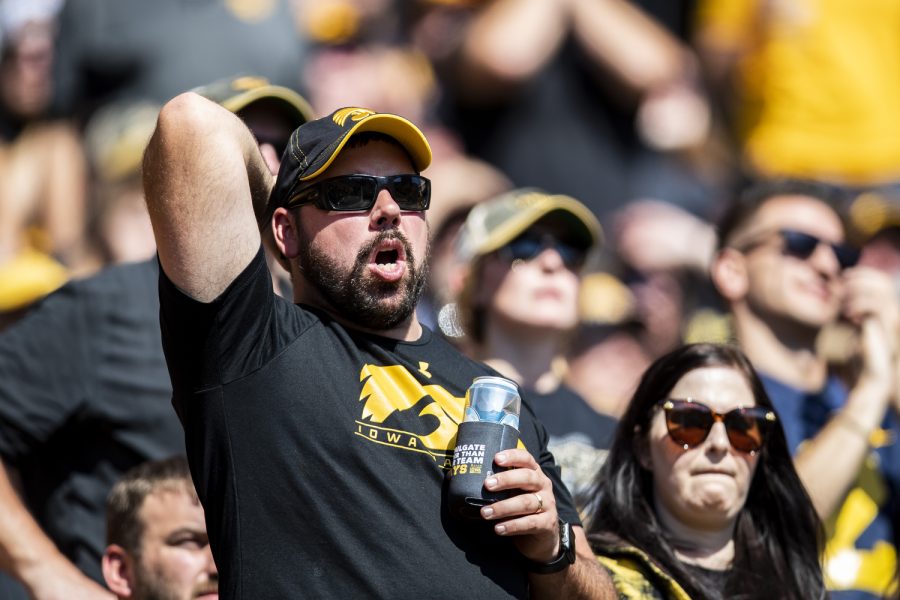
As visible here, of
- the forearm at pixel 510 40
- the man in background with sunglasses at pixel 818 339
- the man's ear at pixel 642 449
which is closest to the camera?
the man's ear at pixel 642 449

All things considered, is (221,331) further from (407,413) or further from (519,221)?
(519,221)

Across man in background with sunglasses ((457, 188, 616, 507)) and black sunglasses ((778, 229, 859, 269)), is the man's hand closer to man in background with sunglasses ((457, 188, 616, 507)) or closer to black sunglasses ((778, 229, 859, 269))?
man in background with sunglasses ((457, 188, 616, 507))

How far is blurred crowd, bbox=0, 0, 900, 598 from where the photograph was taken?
18.2 feet

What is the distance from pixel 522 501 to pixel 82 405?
1.89m

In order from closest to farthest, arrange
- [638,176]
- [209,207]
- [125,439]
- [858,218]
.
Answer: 1. [209,207]
2. [125,439]
3. [858,218]
4. [638,176]

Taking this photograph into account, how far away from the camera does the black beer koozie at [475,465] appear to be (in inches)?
122

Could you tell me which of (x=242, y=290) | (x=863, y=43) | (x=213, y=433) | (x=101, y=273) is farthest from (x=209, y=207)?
(x=863, y=43)

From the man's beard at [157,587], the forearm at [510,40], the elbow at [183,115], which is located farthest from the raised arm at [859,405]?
the elbow at [183,115]

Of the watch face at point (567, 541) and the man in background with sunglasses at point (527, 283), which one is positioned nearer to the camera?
the watch face at point (567, 541)

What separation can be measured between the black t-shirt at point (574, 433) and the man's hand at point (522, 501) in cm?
136

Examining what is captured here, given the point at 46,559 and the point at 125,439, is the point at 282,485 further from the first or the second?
the point at 125,439

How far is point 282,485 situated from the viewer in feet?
10.3

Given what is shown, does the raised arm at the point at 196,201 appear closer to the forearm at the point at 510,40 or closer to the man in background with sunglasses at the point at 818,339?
the man in background with sunglasses at the point at 818,339

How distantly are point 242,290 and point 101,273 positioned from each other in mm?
1707
